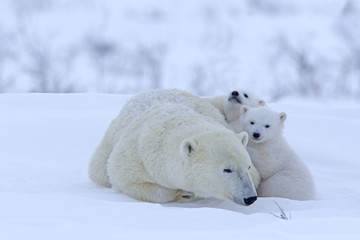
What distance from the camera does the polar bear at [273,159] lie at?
4.54 metres

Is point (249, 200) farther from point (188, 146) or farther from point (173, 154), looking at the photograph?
point (173, 154)

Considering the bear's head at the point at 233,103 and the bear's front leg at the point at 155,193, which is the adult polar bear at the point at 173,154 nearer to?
the bear's front leg at the point at 155,193

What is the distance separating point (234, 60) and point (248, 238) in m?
25.4

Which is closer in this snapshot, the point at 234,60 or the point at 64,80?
the point at 64,80

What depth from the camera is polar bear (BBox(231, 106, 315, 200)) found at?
4.54 m

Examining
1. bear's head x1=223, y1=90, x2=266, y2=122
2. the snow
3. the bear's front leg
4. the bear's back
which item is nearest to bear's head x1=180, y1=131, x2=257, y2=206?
the snow

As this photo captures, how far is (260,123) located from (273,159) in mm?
286

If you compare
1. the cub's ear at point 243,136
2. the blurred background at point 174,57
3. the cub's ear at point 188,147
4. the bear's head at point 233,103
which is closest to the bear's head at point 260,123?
the bear's head at point 233,103

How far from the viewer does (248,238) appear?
2.52m

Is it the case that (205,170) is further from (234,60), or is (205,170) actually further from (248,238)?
(234,60)

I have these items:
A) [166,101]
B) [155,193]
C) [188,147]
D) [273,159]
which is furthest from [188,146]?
[166,101]

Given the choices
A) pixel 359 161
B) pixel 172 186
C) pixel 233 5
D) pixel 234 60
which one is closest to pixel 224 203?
pixel 172 186

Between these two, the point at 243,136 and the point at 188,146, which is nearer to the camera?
the point at 188,146

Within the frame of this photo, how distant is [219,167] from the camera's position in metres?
3.94
